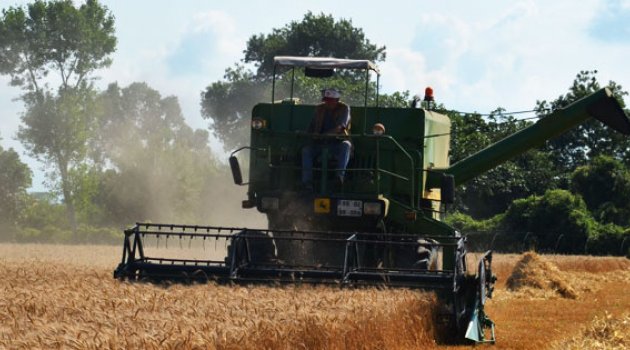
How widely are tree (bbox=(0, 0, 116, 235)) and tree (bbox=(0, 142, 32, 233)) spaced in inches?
218

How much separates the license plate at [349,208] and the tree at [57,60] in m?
39.9

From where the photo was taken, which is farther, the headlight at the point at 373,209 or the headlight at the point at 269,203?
the headlight at the point at 269,203

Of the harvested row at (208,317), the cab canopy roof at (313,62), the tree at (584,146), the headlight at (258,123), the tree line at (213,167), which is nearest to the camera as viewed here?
the harvested row at (208,317)

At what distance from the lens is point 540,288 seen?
1939 centimetres

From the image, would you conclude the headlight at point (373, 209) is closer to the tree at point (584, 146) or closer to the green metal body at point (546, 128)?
the green metal body at point (546, 128)

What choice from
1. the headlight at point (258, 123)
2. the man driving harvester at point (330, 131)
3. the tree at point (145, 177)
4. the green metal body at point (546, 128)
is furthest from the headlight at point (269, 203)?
the tree at point (145, 177)

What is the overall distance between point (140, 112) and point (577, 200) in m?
74.1

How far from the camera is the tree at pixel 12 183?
57.8 metres

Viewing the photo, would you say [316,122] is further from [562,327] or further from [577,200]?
[577,200]

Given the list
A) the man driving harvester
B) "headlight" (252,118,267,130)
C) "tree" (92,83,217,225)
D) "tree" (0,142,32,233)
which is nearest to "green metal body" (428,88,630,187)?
the man driving harvester

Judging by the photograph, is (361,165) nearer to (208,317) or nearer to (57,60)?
(208,317)

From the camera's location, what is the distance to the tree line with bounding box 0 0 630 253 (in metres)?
37.2

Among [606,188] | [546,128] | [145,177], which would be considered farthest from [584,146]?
[546,128]

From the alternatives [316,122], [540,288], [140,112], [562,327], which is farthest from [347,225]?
[140,112]
